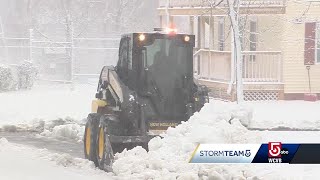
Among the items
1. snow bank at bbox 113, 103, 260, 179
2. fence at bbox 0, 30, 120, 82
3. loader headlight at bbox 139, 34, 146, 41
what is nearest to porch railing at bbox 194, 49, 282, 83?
fence at bbox 0, 30, 120, 82

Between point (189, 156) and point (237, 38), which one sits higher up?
point (237, 38)

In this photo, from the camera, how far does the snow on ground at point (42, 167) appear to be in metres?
10.2

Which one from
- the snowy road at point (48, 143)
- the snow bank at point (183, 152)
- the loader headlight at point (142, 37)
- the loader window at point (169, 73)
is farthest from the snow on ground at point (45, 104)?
the snow bank at point (183, 152)

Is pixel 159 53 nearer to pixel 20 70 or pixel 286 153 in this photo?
pixel 286 153

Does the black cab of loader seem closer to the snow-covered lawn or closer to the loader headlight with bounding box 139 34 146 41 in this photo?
the loader headlight with bounding box 139 34 146 41

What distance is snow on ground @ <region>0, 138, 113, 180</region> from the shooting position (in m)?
10.2

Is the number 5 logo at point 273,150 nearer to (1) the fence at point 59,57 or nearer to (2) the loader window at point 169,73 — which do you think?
→ (2) the loader window at point 169,73

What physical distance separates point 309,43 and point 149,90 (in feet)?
47.4

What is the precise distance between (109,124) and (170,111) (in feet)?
4.36

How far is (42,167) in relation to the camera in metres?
11.1

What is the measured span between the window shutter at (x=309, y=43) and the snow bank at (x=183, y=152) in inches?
566

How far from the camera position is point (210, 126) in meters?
11.2

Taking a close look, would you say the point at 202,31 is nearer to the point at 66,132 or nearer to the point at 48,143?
the point at 66,132

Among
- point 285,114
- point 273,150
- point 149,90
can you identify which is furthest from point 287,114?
point 273,150
